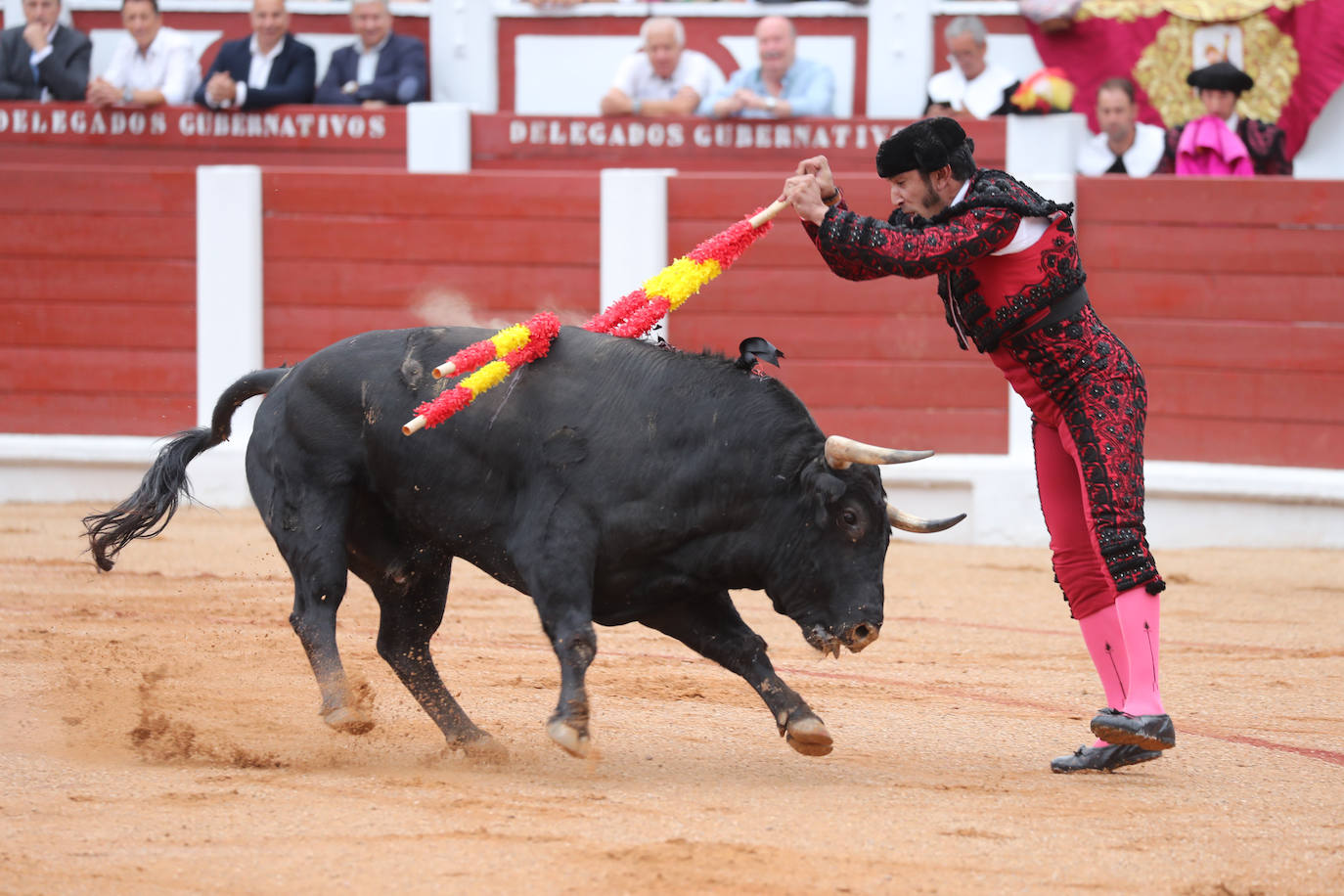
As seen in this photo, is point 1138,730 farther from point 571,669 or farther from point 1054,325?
point 571,669

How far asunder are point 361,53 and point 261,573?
3.63 meters

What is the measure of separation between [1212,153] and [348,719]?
556cm

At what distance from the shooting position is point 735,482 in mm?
3354

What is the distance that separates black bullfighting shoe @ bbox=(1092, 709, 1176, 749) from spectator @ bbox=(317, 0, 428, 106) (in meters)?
6.31

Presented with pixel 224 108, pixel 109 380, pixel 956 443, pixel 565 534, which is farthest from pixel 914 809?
pixel 224 108

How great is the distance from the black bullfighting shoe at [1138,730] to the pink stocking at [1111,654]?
0.18 meters

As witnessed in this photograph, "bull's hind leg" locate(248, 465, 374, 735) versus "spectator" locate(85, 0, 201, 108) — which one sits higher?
"spectator" locate(85, 0, 201, 108)

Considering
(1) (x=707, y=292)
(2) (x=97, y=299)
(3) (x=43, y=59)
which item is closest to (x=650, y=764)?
(1) (x=707, y=292)

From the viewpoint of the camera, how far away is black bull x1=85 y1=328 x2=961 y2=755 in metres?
3.34

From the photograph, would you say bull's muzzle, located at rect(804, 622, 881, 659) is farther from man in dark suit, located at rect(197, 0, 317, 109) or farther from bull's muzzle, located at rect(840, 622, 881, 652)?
man in dark suit, located at rect(197, 0, 317, 109)

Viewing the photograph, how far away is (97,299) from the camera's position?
8164mm

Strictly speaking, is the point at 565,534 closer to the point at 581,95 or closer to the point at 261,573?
the point at 261,573

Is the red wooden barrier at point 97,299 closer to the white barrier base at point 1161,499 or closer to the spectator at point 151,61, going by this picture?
the white barrier base at point 1161,499

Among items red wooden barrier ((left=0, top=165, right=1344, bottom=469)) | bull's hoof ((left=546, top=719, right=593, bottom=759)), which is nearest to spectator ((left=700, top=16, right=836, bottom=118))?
red wooden barrier ((left=0, top=165, right=1344, bottom=469))
